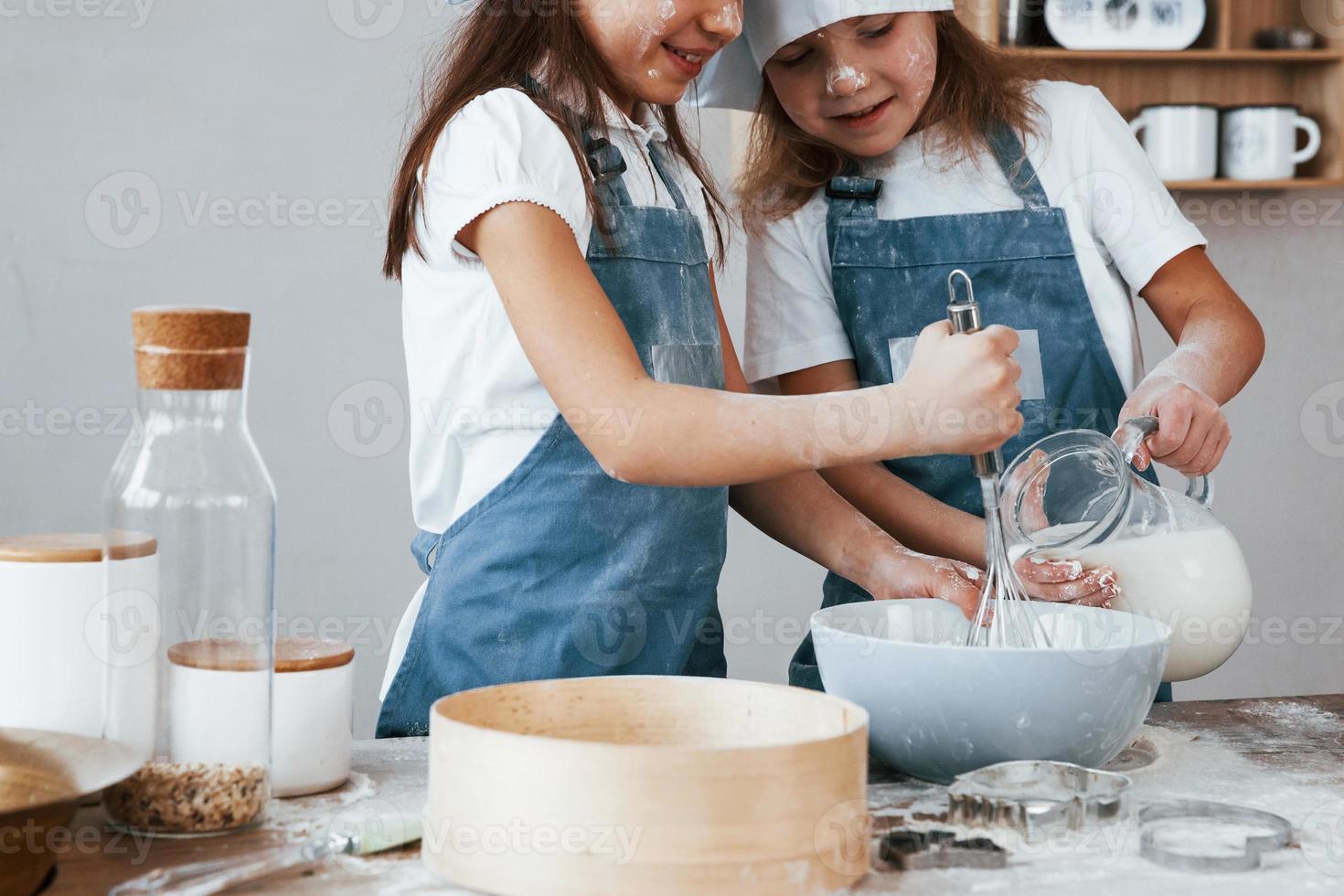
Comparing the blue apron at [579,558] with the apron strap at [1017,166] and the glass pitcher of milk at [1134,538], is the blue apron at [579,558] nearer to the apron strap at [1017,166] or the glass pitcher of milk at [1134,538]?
the glass pitcher of milk at [1134,538]

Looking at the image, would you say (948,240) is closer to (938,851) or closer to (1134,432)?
(1134,432)

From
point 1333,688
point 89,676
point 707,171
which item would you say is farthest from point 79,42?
point 1333,688

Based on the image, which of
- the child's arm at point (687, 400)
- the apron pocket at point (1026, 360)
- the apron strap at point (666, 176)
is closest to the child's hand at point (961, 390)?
the child's arm at point (687, 400)

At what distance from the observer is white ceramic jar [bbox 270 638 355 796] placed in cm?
74

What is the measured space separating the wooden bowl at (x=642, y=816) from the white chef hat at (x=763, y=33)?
769 millimetres

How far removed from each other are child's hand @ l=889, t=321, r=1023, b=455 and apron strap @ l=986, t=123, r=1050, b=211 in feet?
1.77

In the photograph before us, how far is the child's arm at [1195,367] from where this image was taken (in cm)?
107

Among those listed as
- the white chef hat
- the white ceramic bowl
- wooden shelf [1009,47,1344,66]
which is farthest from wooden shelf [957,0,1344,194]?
the white ceramic bowl

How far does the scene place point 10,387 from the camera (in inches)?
80.6

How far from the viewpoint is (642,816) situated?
0.57 metres

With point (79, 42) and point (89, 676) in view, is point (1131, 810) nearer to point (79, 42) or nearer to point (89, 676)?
point (89, 676)

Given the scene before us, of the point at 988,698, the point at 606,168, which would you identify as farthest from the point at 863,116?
the point at 988,698

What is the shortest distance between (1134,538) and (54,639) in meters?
0.75

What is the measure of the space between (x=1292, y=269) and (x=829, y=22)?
1.52 m
